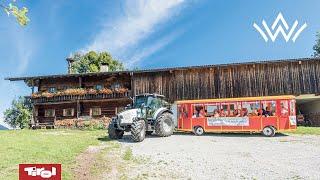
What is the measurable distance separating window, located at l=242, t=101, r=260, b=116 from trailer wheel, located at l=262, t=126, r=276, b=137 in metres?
1.01

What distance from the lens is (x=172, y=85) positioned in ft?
123

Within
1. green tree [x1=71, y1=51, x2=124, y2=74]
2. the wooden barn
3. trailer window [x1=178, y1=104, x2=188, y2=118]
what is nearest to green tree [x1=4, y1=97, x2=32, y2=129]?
green tree [x1=71, y1=51, x2=124, y2=74]

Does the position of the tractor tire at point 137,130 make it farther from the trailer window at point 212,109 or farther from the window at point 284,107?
the window at point 284,107

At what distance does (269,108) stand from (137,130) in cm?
863

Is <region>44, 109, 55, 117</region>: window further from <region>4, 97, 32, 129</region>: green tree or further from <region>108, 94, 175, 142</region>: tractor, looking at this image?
<region>4, 97, 32, 129</region>: green tree

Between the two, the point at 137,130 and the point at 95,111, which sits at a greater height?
the point at 95,111

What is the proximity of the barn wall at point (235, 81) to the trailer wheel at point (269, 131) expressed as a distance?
12.3 metres

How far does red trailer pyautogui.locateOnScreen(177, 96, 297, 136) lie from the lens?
23.4 meters

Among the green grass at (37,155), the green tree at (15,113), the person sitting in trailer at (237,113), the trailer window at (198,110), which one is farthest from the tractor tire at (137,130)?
the green tree at (15,113)

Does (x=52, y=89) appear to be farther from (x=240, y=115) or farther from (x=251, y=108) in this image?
(x=251, y=108)

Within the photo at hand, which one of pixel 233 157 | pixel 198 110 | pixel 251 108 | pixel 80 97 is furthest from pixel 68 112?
pixel 233 157

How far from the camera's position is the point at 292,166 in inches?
538

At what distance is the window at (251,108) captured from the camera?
942 inches

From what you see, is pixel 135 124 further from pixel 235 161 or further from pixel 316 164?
pixel 316 164
